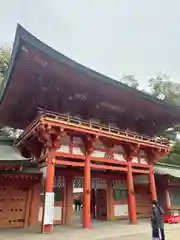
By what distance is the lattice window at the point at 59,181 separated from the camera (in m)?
10.9

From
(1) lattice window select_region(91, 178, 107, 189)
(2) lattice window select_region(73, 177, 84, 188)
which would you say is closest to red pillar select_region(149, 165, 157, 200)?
(1) lattice window select_region(91, 178, 107, 189)

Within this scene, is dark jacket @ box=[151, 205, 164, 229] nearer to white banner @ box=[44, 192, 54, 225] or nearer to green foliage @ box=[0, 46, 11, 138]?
white banner @ box=[44, 192, 54, 225]

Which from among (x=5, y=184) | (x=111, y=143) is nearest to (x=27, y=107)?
(x=5, y=184)

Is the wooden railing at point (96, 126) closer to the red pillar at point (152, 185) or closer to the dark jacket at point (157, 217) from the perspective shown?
the red pillar at point (152, 185)

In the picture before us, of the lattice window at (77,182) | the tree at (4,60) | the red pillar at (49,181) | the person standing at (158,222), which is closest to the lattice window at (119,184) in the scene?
the lattice window at (77,182)

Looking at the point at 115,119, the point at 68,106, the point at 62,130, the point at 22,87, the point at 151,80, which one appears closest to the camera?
the point at 62,130

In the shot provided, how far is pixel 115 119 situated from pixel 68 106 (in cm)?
320

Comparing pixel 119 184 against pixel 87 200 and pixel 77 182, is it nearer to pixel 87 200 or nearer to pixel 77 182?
pixel 77 182

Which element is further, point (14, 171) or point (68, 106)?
point (68, 106)

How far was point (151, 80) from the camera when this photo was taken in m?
33.1

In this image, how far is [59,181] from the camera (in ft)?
36.2

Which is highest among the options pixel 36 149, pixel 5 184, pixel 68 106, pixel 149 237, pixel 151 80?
pixel 151 80

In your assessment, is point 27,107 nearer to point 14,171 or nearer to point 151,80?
point 14,171

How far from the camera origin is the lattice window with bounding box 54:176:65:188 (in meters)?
10.9
